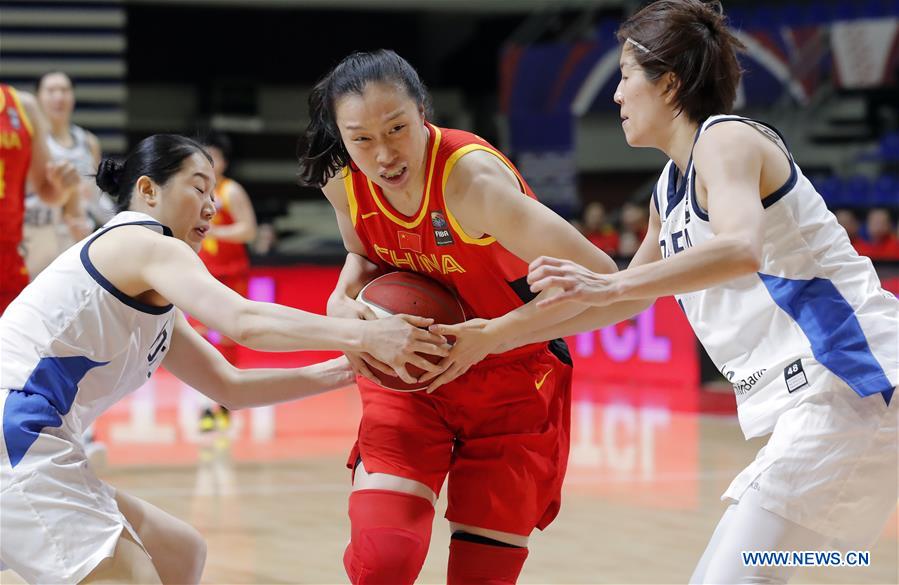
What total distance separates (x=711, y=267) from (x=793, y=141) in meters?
13.8

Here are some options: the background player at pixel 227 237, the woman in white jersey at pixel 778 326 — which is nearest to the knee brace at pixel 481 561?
the woman in white jersey at pixel 778 326

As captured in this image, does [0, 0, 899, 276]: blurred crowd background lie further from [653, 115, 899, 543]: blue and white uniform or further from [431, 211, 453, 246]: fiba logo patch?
[653, 115, 899, 543]: blue and white uniform

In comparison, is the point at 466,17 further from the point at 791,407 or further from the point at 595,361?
the point at 791,407

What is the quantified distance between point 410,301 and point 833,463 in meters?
1.05

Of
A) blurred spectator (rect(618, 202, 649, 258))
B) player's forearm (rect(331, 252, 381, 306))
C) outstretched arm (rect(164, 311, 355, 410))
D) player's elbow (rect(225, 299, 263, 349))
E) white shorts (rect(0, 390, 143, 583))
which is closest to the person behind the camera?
white shorts (rect(0, 390, 143, 583))

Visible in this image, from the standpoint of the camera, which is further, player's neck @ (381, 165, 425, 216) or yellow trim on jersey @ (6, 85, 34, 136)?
yellow trim on jersey @ (6, 85, 34, 136)

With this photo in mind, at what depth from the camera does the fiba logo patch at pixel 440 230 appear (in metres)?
3.00

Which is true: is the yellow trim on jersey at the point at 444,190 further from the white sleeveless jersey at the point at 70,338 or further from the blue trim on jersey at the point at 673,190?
the white sleeveless jersey at the point at 70,338

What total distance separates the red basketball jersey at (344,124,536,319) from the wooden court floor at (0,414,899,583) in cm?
153

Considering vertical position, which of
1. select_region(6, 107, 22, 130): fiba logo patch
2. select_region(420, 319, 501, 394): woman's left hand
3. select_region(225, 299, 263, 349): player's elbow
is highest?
select_region(6, 107, 22, 130): fiba logo patch

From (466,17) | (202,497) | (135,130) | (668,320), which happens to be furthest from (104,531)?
(466,17)

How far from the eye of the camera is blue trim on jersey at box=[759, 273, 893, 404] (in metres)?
2.59

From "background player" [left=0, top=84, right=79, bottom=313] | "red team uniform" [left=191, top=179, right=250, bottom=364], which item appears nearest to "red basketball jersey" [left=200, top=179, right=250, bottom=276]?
"red team uniform" [left=191, top=179, right=250, bottom=364]

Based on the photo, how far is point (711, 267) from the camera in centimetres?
239
